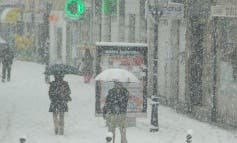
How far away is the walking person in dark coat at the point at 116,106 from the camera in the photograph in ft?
53.7

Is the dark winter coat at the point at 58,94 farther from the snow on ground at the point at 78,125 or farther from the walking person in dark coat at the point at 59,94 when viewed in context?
the snow on ground at the point at 78,125

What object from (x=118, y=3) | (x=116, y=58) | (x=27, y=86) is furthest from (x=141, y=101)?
(x=118, y=3)

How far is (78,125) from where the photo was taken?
20938mm

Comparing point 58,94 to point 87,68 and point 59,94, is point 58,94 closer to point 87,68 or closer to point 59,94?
point 59,94

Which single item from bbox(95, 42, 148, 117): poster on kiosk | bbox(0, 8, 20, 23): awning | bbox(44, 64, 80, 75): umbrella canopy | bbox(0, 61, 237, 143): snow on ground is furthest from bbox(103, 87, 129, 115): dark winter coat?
bbox(0, 8, 20, 23): awning

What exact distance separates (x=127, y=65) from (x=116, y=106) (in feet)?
11.3

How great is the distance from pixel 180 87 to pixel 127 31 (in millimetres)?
8732

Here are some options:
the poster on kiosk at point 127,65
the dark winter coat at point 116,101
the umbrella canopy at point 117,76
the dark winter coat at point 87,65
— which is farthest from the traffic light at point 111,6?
the dark winter coat at point 116,101

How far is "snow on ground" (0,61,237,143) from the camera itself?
727 inches

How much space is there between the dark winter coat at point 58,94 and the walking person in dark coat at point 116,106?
218 centimetres

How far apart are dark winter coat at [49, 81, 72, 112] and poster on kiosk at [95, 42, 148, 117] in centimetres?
107

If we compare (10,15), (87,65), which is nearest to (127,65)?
(87,65)

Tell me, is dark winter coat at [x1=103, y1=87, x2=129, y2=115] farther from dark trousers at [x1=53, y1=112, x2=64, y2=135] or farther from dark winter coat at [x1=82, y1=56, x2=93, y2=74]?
dark winter coat at [x1=82, y1=56, x2=93, y2=74]

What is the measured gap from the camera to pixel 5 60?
34.5 meters
